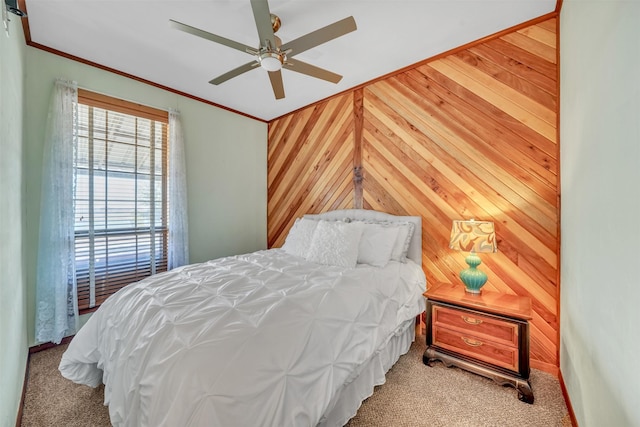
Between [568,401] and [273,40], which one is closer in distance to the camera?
[568,401]

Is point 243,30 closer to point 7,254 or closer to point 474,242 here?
point 7,254

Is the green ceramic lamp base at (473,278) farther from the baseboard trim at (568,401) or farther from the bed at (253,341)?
the baseboard trim at (568,401)

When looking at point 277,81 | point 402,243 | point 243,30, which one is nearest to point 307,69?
point 277,81

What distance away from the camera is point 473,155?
2371 millimetres

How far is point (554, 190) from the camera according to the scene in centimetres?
199

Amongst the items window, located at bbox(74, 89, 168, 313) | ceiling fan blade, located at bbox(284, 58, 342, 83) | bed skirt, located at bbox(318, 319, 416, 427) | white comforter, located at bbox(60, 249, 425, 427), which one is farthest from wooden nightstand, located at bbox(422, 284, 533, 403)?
window, located at bbox(74, 89, 168, 313)

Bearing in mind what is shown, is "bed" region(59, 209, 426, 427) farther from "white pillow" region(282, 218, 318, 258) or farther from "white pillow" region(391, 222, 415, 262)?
"white pillow" region(282, 218, 318, 258)

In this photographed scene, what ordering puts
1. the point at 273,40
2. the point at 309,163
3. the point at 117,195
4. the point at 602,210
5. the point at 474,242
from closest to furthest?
1. the point at 602,210
2. the point at 273,40
3. the point at 474,242
4. the point at 117,195
5. the point at 309,163

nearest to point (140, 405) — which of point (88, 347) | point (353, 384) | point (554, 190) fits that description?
point (88, 347)

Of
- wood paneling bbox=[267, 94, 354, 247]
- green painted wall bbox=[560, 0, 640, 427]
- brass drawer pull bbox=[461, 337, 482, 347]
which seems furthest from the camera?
wood paneling bbox=[267, 94, 354, 247]

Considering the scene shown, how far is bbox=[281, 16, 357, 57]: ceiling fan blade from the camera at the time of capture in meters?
1.58

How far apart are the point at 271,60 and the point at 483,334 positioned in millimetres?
2497

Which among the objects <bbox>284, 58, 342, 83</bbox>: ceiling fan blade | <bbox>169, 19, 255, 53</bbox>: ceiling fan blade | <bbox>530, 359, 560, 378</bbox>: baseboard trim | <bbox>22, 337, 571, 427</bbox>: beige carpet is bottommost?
<bbox>22, 337, 571, 427</bbox>: beige carpet

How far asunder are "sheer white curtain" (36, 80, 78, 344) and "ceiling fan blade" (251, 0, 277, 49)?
85.0 inches
